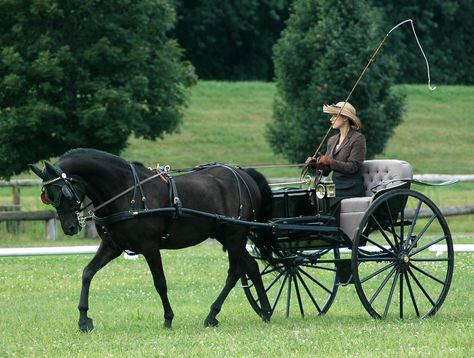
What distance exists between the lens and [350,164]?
1176 cm

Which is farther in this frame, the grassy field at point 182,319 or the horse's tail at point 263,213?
the horse's tail at point 263,213

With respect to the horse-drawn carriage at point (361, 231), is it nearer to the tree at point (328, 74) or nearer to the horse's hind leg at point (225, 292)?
the horse's hind leg at point (225, 292)

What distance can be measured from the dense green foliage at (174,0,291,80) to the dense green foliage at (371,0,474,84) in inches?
227

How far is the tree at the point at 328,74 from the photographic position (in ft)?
102

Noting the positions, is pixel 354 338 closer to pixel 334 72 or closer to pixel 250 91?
pixel 334 72

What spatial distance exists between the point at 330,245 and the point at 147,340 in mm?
2508

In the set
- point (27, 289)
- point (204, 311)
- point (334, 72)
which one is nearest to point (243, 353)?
point (204, 311)

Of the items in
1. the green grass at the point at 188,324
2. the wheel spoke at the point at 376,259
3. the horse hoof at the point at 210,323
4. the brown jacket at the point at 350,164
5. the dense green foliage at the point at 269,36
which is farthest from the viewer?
the dense green foliage at the point at 269,36

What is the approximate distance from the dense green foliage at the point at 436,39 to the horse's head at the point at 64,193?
151 ft

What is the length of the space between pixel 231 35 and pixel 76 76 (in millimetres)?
35796

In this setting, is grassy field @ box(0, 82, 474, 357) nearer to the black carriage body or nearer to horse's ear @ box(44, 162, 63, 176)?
the black carriage body

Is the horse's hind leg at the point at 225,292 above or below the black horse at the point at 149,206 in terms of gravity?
below

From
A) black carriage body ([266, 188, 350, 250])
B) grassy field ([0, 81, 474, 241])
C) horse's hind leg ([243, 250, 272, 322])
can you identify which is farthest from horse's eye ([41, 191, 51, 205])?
grassy field ([0, 81, 474, 241])

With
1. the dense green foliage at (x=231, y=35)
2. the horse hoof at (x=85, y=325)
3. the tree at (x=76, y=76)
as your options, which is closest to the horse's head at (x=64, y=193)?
the horse hoof at (x=85, y=325)
